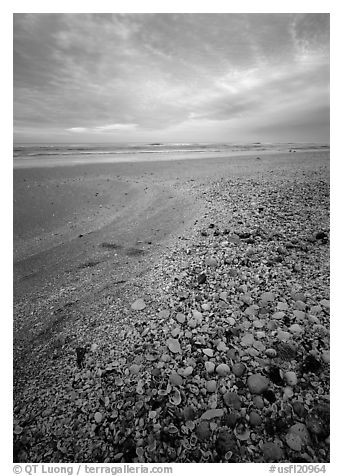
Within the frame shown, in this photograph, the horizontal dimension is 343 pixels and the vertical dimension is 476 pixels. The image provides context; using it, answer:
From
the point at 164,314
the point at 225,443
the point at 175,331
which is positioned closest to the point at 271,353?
the point at 225,443

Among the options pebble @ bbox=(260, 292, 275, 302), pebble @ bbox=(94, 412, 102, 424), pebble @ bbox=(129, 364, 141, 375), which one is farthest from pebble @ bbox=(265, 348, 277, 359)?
pebble @ bbox=(94, 412, 102, 424)

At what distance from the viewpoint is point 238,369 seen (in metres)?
1.87

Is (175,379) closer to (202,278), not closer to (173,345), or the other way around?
(173,345)

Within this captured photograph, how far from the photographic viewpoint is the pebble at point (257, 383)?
68.4 inches

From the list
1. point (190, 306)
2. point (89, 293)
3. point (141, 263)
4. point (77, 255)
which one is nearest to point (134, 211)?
point (77, 255)

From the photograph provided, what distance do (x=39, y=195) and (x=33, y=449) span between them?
6.46m

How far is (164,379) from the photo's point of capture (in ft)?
6.17

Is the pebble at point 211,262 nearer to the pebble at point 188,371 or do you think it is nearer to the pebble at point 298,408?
the pebble at point 188,371

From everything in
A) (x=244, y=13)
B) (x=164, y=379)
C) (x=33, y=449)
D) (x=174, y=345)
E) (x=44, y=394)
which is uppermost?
(x=244, y=13)

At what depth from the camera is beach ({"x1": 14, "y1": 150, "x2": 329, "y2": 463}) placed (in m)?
1.60

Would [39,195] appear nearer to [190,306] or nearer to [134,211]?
[134,211]

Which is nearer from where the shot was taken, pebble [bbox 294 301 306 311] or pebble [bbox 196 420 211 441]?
pebble [bbox 196 420 211 441]

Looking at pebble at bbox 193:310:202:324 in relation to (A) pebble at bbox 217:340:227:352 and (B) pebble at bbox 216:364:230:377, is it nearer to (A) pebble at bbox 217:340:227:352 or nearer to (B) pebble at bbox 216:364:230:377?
(A) pebble at bbox 217:340:227:352

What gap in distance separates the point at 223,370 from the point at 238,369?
12cm
